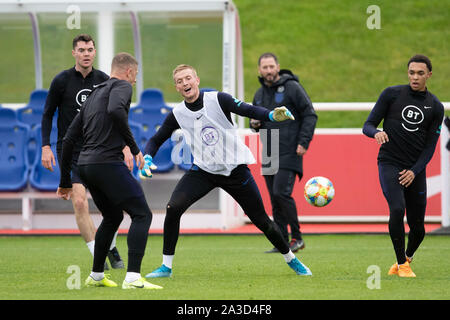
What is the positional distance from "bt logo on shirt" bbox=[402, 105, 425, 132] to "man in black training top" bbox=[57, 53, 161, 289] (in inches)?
107

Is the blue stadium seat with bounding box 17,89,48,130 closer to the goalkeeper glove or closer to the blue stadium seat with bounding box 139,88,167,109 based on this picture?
the blue stadium seat with bounding box 139,88,167,109

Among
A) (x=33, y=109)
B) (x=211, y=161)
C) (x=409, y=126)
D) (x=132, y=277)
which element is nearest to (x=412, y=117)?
(x=409, y=126)

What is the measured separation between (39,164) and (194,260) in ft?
16.5

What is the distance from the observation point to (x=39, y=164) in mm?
14156

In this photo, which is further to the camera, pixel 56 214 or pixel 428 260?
pixel 56 214

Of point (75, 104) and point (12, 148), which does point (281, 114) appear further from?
point (12, 148)

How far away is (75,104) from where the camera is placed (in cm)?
908

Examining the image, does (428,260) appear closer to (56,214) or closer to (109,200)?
(109,200)

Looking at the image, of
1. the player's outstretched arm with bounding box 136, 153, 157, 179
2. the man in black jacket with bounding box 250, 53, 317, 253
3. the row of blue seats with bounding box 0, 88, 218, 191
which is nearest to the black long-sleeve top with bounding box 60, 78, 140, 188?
the player's outstretched arm with bounding box 136, 153, 157, 179

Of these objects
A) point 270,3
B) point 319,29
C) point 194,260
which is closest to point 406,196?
point 194,260

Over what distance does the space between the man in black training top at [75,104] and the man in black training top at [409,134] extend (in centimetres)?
292

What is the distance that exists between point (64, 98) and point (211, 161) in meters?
1.87

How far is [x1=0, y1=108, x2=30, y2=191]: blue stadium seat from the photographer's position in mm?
14094
